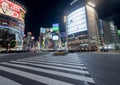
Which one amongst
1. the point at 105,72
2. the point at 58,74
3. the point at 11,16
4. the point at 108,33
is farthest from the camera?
the point at 108,33

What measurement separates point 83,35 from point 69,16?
2680cm

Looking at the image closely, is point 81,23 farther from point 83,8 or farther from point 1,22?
point 1,22

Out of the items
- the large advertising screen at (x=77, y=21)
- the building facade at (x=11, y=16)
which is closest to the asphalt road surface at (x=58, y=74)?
the building facade at (x=11, y=16)

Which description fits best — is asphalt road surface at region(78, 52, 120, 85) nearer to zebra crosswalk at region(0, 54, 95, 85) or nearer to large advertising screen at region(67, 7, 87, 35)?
zebra crosswalk at region(0, 54, 95, 85)

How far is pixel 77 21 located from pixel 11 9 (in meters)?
48.5

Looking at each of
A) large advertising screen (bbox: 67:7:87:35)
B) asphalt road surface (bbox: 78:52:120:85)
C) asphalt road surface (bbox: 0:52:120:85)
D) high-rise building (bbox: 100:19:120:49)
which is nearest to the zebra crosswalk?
asphalt road surface (bbox: 0:52:120:85)

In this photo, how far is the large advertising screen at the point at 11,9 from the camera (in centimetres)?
6175

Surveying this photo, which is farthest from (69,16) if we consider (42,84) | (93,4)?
(42,84)

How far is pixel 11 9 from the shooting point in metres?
67.2

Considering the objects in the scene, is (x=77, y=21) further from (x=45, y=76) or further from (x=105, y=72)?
(x=45, y=76)

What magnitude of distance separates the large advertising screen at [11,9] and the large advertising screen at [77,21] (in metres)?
41.0

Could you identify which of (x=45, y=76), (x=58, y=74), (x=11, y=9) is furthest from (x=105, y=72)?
(x=11, y=9)

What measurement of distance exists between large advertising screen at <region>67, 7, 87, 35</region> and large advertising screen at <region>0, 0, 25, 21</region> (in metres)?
41.0

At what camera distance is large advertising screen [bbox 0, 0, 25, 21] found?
61.8 m
